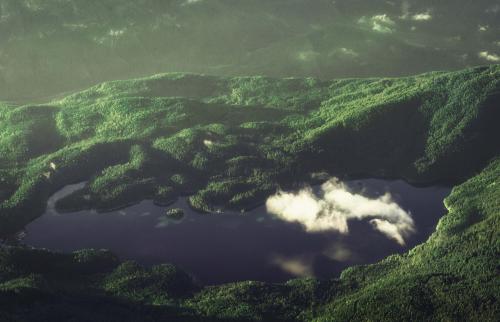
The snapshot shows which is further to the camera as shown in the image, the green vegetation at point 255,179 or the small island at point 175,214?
the small island at point 175,214

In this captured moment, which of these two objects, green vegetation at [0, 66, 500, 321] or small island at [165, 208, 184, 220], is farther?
small island at [165, 208, 184, 220]

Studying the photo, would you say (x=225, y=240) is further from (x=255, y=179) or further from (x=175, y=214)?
(x=255, y=179)

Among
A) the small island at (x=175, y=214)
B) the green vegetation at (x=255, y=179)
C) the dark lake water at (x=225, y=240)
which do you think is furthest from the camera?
the small island at (x=175, y=214)

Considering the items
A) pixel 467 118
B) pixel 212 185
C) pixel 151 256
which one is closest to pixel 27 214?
pixel 151 256

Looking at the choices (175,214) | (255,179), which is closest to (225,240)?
(175,214)

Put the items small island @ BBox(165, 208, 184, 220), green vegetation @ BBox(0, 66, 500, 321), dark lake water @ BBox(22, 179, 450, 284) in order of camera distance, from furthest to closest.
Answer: small island @ BBox(165, 208, 184, 220)
dark lake water @ BBox(22, 179, 450, 284)
green vegetation @ BBox(0, 66, 500, 321)

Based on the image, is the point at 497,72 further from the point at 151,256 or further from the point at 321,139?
the point at 151,256
